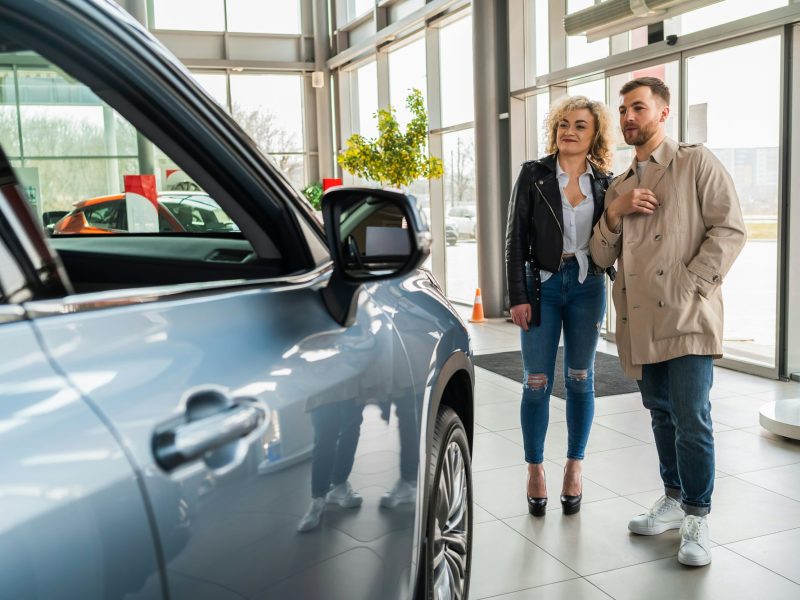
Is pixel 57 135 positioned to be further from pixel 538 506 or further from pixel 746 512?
pixel 746 512

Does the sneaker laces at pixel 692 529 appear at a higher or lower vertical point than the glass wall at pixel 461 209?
lower

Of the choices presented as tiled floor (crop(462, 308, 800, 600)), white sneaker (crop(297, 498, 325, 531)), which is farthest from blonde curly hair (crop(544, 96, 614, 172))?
white sneaker (crop(297, 498, 325, 531))

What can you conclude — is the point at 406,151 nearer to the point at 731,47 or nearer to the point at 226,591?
the point at 731,47

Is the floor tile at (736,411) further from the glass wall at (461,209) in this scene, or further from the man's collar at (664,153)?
the glass wall at (461,209)

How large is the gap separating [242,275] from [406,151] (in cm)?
999

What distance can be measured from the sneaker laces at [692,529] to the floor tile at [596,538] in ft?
0.43

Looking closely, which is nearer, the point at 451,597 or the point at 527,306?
the point at 451,597

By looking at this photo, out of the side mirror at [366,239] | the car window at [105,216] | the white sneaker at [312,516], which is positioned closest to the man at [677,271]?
the side mirror at [366,239]

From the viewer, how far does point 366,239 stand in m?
1.66

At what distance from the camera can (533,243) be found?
Result: 3.56m

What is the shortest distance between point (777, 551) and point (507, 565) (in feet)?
3.48

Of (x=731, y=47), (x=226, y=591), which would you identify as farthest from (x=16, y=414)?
(x=731, y=47)

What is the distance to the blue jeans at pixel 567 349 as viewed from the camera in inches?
139

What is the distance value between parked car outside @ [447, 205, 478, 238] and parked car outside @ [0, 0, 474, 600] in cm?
1020
